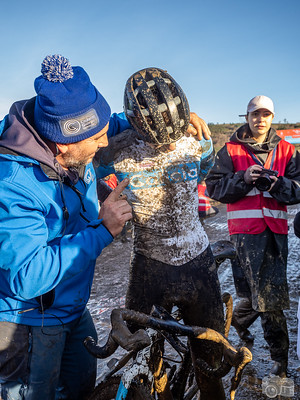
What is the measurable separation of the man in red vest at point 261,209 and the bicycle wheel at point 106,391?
1.39 metres

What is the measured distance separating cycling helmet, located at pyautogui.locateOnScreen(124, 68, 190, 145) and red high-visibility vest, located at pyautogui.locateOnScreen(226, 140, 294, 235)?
59.5 inches

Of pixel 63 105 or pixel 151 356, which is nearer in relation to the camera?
pixel 63 105

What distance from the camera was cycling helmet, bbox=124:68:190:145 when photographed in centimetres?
228

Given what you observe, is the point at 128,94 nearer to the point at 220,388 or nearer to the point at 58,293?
the point at 58,293

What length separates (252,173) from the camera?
3.37 m

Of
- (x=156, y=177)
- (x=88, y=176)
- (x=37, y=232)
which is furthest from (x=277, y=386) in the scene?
(x=37, y=232)

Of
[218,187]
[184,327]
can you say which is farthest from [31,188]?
[218,187]

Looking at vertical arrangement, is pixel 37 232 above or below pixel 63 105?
below

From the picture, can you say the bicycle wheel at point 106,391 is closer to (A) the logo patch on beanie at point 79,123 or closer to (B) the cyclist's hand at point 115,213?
(B) the cyclist's hand at point 115,213

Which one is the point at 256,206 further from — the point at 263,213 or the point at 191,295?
the point at 191,295

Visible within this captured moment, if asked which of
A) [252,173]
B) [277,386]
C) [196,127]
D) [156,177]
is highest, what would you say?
[196,127]

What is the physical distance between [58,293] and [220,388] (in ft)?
4.69

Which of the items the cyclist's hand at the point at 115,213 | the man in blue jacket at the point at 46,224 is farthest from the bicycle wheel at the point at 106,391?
the cyclist's hand at the point at 115,213

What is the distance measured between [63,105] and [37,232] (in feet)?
2.42
